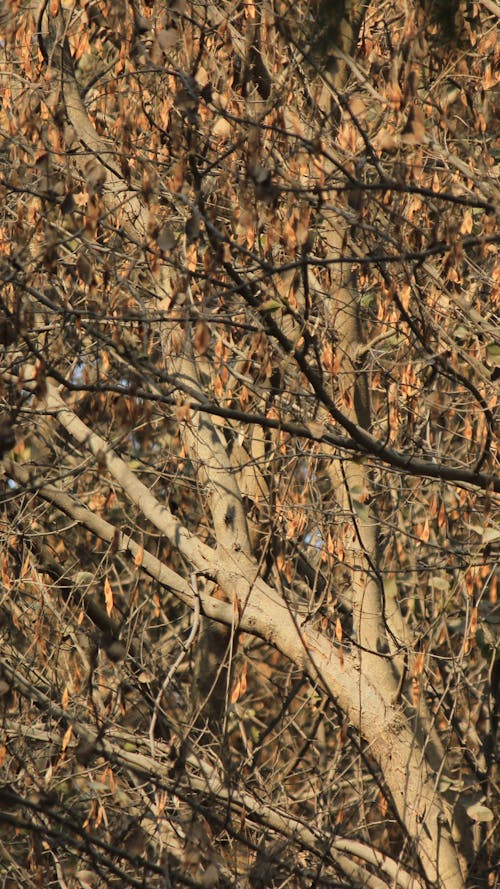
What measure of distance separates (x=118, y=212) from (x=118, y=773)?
9.77 ft

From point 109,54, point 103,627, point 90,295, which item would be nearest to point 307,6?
point 90,295

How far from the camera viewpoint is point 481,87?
5.16 m

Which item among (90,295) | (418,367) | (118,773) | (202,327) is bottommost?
(118,773)

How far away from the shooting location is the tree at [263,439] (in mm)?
4273

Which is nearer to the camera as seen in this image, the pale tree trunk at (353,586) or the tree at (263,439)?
the tree at (263,439)

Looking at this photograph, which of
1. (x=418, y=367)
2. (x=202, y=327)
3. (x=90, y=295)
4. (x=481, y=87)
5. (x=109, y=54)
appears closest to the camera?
(x=202, y=327)

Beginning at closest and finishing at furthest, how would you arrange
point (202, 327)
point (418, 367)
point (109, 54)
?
point (202, 327) → point (418, 367) → point (109, 54)

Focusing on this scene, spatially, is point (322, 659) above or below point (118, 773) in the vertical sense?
above

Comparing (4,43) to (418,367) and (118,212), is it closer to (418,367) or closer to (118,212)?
(118,212)

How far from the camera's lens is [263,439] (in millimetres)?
5629

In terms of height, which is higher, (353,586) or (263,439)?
(263,439)

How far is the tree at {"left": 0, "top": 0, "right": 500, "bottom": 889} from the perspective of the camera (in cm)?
427

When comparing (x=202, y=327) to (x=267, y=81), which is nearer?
(x=202, y=327)

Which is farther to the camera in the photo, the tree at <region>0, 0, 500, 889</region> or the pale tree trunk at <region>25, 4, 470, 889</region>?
the pale tree trunk at <region>25, 4, 470, 889</region>
